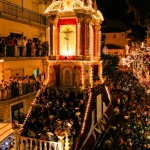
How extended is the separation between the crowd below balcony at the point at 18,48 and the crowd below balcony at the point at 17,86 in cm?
178

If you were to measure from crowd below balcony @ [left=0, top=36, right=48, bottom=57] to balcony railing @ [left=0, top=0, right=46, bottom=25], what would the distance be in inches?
80.1

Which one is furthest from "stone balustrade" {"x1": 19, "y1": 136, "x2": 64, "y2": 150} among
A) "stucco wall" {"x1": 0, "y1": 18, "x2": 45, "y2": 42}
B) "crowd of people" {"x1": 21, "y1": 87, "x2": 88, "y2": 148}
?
"stucco wall" {"x1": 0, "y1": 18, "x2": 45, "y2": 42}

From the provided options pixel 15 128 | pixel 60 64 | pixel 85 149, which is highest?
pixel 60 64

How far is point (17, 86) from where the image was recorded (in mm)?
20344

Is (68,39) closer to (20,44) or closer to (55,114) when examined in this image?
(55,114)

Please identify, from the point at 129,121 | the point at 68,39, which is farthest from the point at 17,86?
the point at 129,121

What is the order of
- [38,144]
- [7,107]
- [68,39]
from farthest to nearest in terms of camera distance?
[7,107] → [68,39] → [38,144]

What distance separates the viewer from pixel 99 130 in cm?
1639

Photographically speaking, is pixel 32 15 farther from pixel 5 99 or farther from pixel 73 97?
pixel 73 97

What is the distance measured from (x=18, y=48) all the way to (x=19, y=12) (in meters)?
4.09

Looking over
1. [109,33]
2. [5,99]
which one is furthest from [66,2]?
[109,33]

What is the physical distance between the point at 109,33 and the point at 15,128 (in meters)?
45.3

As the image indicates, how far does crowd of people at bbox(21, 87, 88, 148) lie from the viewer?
1358 cm

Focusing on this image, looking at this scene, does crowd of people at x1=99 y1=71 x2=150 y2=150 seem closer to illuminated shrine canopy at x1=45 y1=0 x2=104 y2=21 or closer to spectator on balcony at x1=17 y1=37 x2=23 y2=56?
illuminated shrine canopy at x1=45 y1=0 x2=104 y2=21
